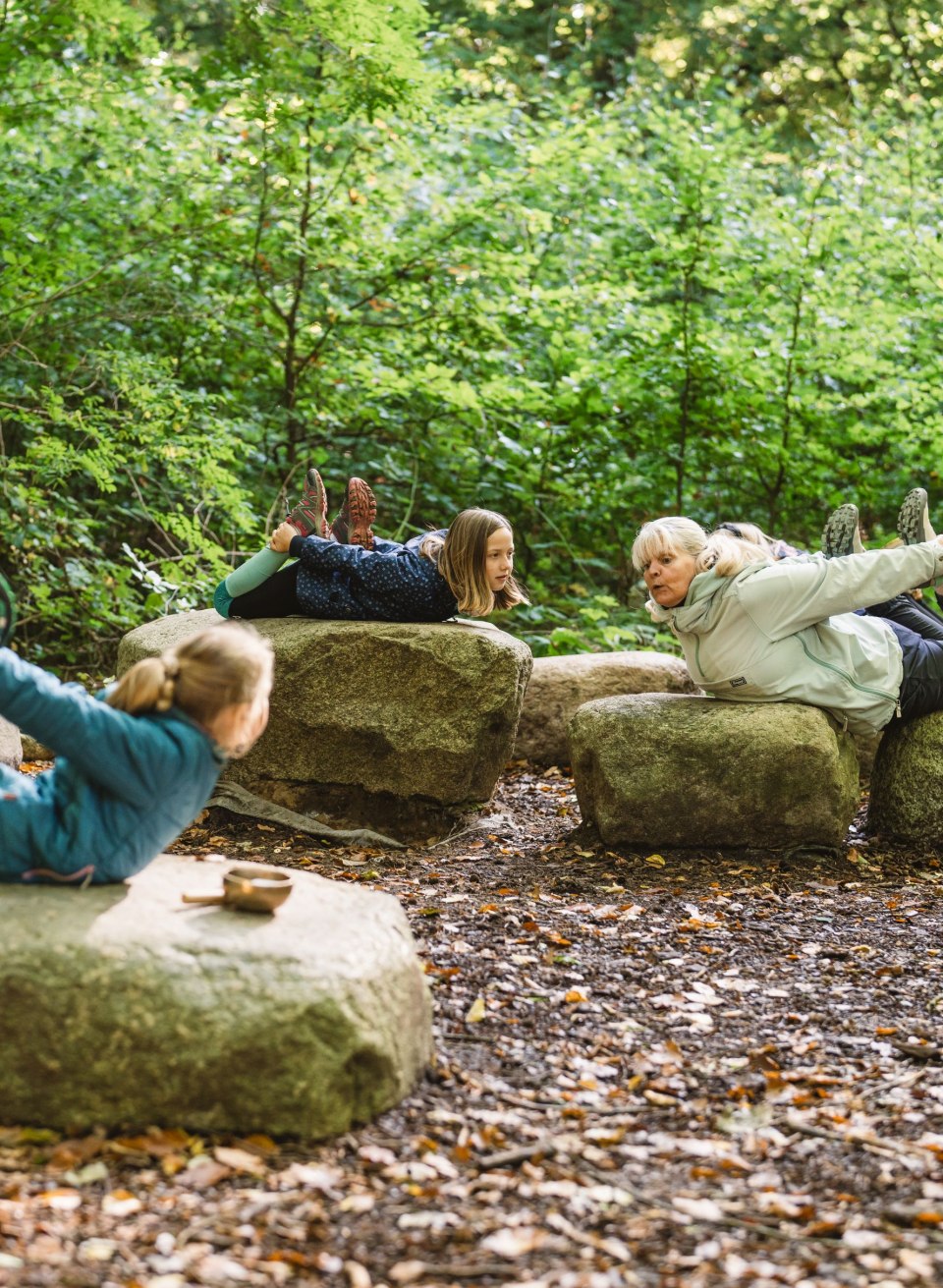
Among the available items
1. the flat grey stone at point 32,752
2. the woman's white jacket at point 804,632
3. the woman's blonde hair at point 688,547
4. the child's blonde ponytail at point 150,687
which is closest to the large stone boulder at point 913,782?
the woman's white jacket at point 804,632

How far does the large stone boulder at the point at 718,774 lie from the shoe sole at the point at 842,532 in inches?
34.1

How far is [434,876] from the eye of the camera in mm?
4977

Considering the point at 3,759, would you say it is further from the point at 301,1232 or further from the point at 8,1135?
the point at 301,1232

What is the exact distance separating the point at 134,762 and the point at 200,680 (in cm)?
26

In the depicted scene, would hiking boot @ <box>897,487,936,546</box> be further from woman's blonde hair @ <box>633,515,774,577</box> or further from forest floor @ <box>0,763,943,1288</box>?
forest floor @ <box>0,763,943,1288</box>

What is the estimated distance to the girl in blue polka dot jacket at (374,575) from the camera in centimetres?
550

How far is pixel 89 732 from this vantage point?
2.84m

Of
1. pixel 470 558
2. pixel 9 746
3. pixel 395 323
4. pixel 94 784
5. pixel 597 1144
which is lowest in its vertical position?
pixel 597 1144

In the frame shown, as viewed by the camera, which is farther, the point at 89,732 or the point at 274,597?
the point at 274,597

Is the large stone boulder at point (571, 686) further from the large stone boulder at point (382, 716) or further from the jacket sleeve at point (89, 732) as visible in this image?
the jacket sleeve at point (89, 732)

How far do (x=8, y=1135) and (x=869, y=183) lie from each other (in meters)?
11.1

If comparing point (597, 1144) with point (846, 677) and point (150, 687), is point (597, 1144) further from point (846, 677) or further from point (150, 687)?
point (846, 677)

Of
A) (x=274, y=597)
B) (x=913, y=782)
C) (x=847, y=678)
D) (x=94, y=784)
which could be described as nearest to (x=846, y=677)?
(x=847, y=678)

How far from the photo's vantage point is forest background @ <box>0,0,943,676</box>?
25.2 feet
